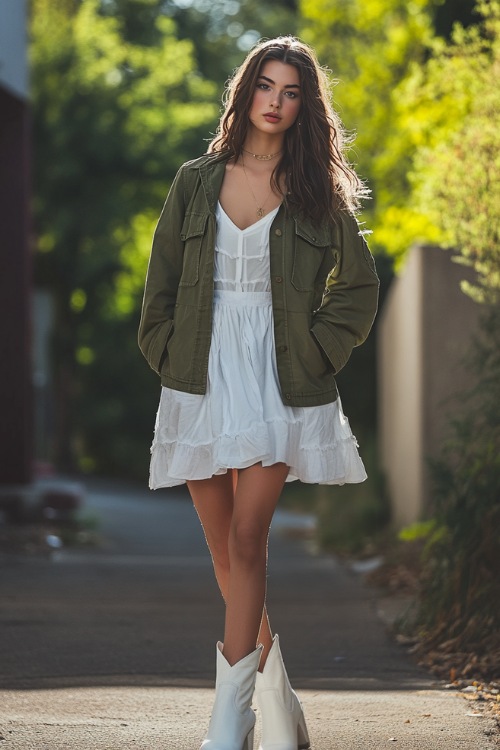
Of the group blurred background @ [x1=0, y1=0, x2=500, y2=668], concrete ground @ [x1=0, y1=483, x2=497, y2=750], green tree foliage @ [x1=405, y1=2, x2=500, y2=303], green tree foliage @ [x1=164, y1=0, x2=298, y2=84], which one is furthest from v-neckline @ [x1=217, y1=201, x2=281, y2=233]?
green tree foliage @ [x1=164, y1=0, x2=298, y2=84]

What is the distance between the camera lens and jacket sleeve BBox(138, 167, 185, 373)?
4.18 m

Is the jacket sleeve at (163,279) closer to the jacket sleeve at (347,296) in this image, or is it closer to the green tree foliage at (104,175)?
the jacket sleeve at (347,296)

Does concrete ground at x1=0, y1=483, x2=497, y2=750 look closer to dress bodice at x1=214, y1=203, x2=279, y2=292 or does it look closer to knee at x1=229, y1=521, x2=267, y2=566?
knee at x1=229, y1=521, x2=267, y2=566

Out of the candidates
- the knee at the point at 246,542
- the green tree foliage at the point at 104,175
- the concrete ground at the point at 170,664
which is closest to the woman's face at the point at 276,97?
the knee at the point at 246,542

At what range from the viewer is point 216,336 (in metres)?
4.09

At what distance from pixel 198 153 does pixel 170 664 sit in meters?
22.8

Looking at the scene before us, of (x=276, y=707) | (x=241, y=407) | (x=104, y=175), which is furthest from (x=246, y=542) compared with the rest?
(x=104, y=175)

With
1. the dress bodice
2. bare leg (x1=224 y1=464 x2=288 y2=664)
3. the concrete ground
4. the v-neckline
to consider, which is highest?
the v-neckline

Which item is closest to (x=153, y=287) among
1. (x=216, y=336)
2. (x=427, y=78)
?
(x=216, y=336)

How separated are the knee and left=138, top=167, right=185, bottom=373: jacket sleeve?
1.87ft

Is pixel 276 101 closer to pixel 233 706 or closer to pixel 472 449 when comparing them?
pixel 233 706

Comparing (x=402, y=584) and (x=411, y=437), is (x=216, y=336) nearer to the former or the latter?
(x=402, y=584)

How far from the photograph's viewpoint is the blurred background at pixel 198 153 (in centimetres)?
752

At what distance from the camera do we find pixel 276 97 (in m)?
4.19
